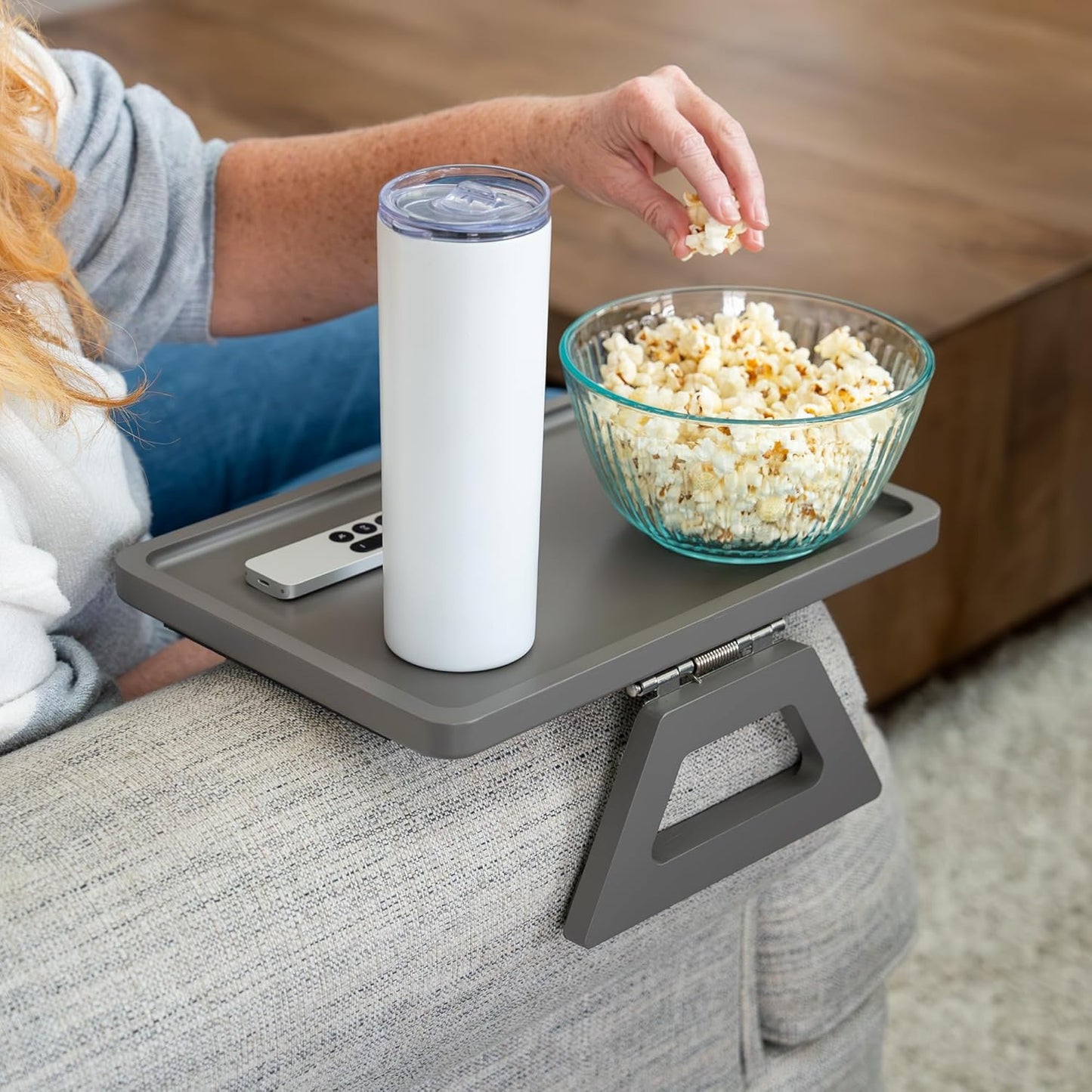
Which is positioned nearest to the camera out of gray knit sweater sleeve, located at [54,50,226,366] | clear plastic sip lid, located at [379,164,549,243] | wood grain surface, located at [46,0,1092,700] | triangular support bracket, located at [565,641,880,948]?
clear plastic sip lid, located at [379,164,549,243]

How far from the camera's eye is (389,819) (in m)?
0.67

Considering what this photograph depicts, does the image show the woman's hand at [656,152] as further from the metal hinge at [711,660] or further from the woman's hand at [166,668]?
the woman's hand at [166,668]

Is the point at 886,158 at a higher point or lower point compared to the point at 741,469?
lower

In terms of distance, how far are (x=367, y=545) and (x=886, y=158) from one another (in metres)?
1.18

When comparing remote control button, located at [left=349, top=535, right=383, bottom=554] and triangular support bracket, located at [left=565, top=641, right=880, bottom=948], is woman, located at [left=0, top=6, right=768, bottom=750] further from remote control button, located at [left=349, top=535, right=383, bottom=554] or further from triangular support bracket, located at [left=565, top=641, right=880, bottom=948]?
triangular support bracket, located at [left=565, top=641, right=880, bottom=948]

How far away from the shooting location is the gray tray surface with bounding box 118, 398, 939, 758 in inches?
25.8

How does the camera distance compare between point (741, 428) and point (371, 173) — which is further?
point (371, 173)

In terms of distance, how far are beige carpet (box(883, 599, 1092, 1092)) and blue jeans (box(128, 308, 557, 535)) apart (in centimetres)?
71

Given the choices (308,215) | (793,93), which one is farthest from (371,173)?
(793,93)

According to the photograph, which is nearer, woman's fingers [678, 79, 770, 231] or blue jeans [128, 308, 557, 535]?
woman's fingers [678, 79, 770, 231]

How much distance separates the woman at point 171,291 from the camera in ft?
2.47

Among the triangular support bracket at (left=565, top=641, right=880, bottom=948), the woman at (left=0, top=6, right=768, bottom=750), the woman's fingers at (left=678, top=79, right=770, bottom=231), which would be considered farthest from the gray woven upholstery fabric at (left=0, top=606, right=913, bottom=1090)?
the woman's fingers at (left=678, top=79, right=770, bottom=231)

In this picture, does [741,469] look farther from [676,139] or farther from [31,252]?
[31,252]

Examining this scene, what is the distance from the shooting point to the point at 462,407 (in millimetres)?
603
